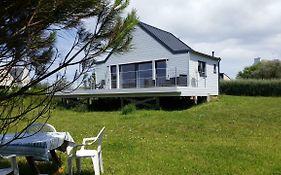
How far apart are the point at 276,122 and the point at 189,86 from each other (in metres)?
8.59

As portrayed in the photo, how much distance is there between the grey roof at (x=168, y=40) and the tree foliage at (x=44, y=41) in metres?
20.6

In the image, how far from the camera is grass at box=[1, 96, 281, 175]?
24.5ft

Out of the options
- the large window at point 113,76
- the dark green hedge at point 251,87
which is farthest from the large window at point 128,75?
the dark green hedge at point 251,87

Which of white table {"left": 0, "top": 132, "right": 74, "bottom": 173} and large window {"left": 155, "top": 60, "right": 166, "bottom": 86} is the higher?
large window {"left": 155, "top": 60, "right": 166, "bottom": 86}

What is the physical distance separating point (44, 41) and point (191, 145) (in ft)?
22.0

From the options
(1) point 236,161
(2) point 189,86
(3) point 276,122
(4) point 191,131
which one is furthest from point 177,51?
(1) point 236,161

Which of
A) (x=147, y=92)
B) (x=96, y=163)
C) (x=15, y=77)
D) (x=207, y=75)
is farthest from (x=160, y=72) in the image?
(x=15, y=77)

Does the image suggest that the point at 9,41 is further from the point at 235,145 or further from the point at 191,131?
the point at 191,131

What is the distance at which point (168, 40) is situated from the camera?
88.2ft

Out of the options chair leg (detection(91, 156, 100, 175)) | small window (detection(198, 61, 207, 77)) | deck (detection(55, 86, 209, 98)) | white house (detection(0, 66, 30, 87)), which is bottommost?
chair leg (detection(91, 156, 100, 175))

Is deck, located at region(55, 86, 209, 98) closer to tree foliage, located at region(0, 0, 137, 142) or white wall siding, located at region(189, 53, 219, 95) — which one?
white wall siding, located at region(189, 53, 219, 95)

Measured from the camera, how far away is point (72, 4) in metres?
3.70

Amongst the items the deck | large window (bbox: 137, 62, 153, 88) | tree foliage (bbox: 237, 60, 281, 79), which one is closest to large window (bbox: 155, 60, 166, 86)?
large window (bbox: 137, 62, 153, 88)

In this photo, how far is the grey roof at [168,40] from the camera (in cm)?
2507
